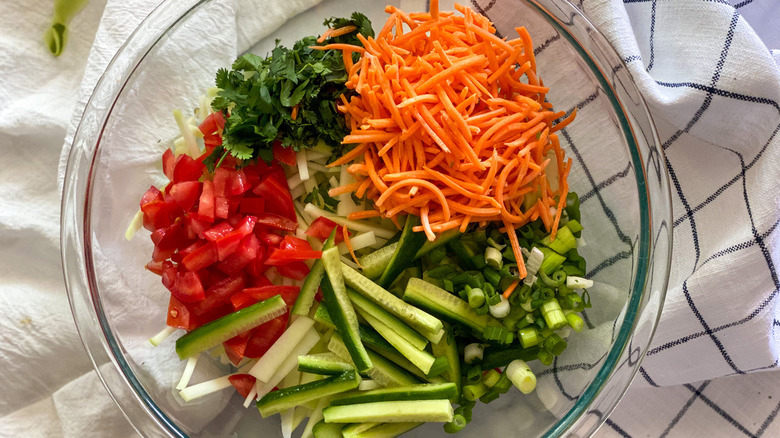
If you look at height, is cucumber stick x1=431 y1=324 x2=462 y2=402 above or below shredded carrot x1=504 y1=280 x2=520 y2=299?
below

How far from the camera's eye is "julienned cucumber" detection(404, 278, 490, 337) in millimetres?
1531

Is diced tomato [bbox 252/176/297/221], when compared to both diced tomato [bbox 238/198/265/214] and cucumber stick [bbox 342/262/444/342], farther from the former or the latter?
cucumber stick [bbox 342/262/444/342]

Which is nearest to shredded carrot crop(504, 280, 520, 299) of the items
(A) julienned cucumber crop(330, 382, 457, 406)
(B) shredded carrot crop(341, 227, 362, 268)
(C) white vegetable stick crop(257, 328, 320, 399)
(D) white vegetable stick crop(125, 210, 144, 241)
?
(A) julienned cucumber crop(330, 382, 457, 406)

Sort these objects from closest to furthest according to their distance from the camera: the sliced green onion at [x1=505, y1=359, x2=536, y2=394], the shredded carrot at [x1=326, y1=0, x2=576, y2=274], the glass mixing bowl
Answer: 1. the shredded carrot at [x1=326, y1=0, x2=576, y2=274]
2. the sliced green onion at [x1=505, y1=359, x2=536, y2=394]
3. the glass mixing bowl

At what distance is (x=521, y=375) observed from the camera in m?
1.56

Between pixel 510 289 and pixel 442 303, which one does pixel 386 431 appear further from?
pixel 510 289

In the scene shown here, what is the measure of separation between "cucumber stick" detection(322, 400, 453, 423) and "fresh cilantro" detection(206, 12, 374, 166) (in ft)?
2.18

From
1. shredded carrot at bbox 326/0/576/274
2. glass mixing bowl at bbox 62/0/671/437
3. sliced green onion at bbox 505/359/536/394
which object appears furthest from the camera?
glass mixing bowl at bbox 62/0/671/437

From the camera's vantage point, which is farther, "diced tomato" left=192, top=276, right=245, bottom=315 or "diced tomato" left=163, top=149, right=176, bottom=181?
"diced tomato" left=163, top=149, right=176, bottom=181

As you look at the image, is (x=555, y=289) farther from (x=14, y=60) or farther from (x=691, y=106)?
(x=14, y=60)

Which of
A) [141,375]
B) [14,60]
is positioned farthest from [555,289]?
[14,60]

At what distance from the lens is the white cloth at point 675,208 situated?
165 cm

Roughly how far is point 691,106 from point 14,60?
2.11 metres

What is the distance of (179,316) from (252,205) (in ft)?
1.13
